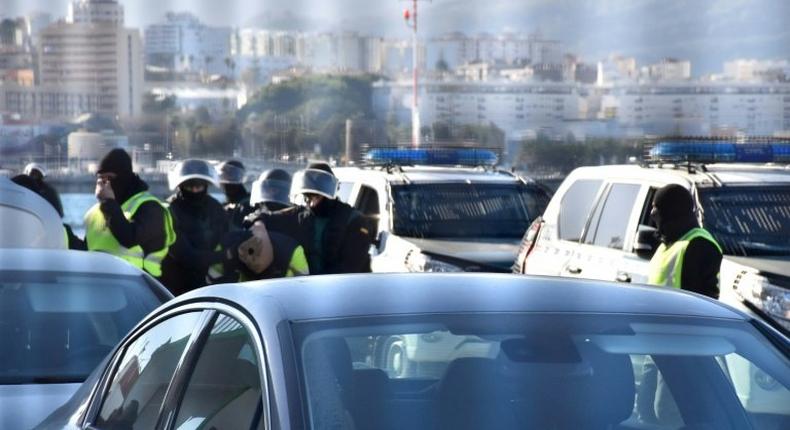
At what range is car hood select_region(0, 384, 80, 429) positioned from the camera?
4.94 m

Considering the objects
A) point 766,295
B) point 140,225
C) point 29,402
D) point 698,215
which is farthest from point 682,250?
point 29,402

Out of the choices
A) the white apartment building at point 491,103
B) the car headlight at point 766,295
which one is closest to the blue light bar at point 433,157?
the car headlight at point 766,295

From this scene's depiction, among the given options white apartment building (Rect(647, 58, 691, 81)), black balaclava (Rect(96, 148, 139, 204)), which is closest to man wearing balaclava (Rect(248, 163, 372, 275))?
black balaclava (Rect(96, 148, 139, 204))

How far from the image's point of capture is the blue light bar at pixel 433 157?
10844 millimetres

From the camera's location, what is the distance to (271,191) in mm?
8234

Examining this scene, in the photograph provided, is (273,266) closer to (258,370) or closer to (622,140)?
(622,140)

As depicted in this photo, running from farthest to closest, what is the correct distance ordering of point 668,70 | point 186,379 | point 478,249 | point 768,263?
point 478,249
point 768,263
point 668,70
point 186,379

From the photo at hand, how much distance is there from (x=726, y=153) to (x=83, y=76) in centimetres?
455

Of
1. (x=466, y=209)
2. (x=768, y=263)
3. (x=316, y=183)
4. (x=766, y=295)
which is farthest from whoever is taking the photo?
(x=466, y=209)

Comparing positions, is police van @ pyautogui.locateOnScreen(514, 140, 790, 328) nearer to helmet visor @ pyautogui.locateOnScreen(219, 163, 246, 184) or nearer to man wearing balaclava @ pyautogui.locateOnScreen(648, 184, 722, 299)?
man wearing balaclava @ pyautogui.locateOnScreen(648, 184, 722, 299)

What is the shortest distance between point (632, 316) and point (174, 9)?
1.75m

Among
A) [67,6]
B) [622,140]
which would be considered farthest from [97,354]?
[622,140]

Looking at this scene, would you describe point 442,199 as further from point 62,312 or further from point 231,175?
point 62,312

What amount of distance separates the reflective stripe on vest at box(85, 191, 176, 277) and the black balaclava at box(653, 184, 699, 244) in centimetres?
262
